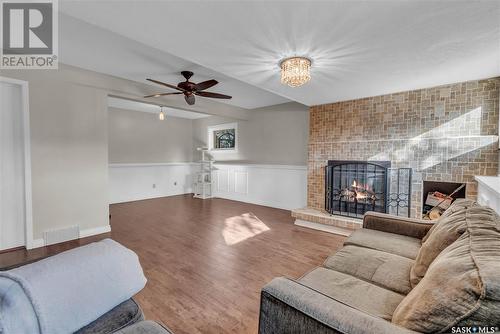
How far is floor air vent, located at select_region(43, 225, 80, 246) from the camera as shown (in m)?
2.83

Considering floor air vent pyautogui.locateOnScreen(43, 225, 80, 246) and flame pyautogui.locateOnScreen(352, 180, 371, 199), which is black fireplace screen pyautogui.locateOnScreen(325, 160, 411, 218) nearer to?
flame pyautogui.locateOnScreen(352, 180, 371, 199)

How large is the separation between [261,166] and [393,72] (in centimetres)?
330

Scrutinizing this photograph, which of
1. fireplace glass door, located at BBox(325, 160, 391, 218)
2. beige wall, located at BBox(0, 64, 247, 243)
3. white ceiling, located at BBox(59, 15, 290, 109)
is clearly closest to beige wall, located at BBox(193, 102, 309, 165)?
fireplace glass door, located at BBox(325, 160, 391, 218)

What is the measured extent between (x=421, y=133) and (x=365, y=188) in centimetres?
105

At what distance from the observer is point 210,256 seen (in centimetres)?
257

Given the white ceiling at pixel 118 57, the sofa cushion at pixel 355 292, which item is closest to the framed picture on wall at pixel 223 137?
the white ceiling at pixel 118 57

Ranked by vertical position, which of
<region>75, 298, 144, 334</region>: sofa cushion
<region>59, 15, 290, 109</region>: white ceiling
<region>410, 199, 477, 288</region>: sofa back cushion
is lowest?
<region>75, 298, 144, 334</region>: sofa cushion

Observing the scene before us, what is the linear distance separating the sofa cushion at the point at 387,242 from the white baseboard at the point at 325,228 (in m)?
1.32

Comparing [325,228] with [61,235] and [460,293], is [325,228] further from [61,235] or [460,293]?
[61,235]

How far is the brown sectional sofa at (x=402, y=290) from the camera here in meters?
0.66

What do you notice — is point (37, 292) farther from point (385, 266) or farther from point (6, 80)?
point (6, 80)

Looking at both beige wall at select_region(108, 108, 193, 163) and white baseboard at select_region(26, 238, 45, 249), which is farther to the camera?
beige wall at select_region(108, 108, 193, 163)

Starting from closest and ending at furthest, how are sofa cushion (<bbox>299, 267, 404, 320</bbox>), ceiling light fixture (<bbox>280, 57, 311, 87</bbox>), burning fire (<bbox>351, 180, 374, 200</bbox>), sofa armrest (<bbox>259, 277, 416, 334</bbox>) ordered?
sofa armrest (<bbox>259, 277, 416, 334</bbox>) < sofa cushion (<bbox>299, 267, 404, 320</bbox>) < ceiling light fixture (<bbox>280, 57, 311, 87</bbox>) < burning fire (<bbox>351, 180, 374, 200</bbox>)

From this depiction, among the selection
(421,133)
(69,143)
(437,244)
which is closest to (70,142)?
(69,143)
